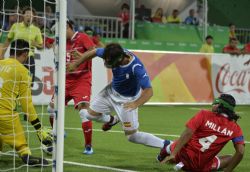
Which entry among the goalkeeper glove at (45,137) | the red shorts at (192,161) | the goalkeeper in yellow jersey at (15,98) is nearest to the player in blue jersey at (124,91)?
the red shorts at (192,161)

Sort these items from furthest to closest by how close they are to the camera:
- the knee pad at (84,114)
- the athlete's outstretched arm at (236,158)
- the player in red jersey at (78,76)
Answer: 1. the player in red jersey at (78,76)
2. the knee pad at (84,114)
3. the athlete's outstretched arm at (236,158)

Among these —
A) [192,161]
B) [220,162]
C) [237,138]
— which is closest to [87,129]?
[192,161]

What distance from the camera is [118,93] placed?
27.0ft

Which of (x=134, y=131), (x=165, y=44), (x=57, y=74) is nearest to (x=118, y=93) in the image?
(x=134, y=131)

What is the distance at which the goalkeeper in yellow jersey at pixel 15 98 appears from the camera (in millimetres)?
7363

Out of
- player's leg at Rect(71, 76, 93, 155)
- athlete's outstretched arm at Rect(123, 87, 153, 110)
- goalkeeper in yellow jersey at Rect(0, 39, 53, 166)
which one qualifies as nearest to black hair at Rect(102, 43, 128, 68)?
athlete's outstretched arm at Rect(123, 87, 153, 110)

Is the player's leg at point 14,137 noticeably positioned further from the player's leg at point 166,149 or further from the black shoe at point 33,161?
the player's leg at point 166,149

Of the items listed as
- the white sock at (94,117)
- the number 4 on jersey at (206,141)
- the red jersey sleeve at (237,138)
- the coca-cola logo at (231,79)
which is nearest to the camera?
the red jersey sleeve at (237,138)

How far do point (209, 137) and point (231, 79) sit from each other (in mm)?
11743

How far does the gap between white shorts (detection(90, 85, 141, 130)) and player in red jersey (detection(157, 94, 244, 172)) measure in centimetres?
80

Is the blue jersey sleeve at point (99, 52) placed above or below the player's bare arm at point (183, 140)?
above

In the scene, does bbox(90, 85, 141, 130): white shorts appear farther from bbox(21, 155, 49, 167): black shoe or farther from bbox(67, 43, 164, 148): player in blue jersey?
bbox(21, 155, 49, 167): black shoe

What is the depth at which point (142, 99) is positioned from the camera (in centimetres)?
748

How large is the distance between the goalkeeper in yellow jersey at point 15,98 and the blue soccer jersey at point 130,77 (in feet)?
3.37
